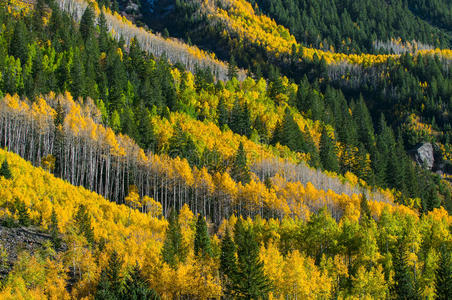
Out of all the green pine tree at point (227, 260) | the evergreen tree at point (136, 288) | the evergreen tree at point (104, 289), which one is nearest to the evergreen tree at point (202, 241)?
the green pine tree at point (227, 260)

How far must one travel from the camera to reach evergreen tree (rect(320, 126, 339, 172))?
117 metres

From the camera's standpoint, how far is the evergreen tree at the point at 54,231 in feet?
177

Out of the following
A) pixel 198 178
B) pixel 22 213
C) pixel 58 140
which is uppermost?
pixel 22 213

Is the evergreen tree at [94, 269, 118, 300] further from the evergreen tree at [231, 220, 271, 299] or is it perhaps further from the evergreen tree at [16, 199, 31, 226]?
the evergreen tree at [16, 199, 31, 226]

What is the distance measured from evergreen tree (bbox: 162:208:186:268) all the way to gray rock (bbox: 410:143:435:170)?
105427 mm

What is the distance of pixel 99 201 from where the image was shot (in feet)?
233

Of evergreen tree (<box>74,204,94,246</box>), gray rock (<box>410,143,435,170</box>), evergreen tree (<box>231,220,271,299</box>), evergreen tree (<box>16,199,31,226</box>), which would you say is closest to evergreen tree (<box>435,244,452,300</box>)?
evergreen tree (<box>231,220,271,299</box>)

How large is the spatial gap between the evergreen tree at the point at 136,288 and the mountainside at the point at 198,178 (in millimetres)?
227

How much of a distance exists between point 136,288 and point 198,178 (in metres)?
38.8

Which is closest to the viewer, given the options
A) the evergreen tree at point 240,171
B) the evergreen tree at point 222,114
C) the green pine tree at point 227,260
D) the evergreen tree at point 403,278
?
the evergreen tree at point 403,278

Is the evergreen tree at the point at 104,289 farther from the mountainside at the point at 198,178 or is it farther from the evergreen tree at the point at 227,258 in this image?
the evergreen tree at the point at 227,258

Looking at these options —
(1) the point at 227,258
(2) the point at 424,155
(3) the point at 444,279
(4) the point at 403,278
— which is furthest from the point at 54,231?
(2) the point at 424,155

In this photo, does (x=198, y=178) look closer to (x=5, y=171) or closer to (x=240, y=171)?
(x=240, y=171)

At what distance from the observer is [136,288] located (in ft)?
155
